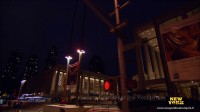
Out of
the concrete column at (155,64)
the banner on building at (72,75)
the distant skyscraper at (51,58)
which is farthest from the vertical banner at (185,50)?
the distant skyscraper at (51,58)

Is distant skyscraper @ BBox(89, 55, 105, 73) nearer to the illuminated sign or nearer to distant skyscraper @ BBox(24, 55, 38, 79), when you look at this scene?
distant skyscraper @ BBox(24, 55, 38, 79)

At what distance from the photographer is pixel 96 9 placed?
24.4ft

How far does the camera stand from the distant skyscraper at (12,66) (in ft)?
407

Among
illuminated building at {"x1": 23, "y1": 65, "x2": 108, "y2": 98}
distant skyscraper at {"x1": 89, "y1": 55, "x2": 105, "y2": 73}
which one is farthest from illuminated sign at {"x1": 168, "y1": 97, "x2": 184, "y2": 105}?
distant skyscraper at {"x1": 89, "y1": 55, "x2": 105, "y2": 73}

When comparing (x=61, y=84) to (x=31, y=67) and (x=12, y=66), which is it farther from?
(x=31, y=67)

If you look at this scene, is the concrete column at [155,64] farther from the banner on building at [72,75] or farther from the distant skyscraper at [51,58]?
the distant skyscraper at [51,58]

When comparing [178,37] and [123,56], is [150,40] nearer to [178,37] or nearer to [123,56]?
[178,37]

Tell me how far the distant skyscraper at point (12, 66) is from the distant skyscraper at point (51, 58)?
90.1ft

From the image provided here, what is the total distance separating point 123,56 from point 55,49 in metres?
142

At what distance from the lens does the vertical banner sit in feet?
33.8

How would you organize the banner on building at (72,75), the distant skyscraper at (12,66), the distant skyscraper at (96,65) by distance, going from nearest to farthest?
the banner on building at (72,75) < the distant skyscraper at (96,65) < the distant skyscraper at (12,66)

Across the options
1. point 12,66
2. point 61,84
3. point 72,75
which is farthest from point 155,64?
point 12,66

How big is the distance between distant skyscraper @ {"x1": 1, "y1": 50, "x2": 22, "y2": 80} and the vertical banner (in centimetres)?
13578

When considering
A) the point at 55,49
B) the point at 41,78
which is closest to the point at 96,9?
the point at 41,78
